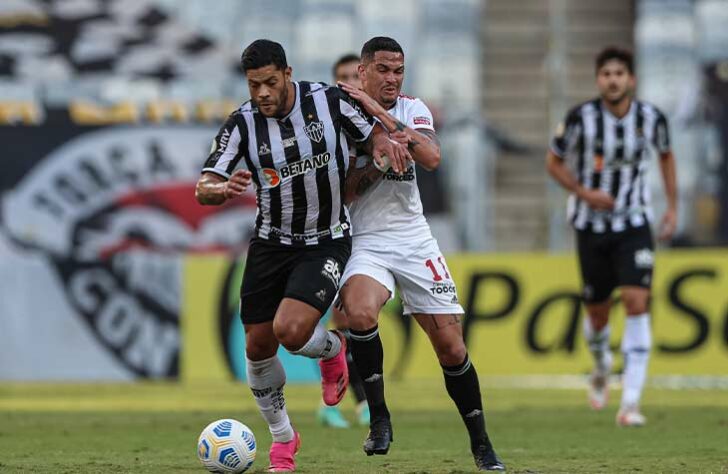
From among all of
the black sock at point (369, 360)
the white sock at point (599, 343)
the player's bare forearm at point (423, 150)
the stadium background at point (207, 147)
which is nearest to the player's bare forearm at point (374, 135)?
the player's bare forearm at point (423, 150)

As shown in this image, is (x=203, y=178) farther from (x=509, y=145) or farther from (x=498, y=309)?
(x=509, y=145)

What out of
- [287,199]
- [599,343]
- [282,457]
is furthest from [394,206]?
[599,343]

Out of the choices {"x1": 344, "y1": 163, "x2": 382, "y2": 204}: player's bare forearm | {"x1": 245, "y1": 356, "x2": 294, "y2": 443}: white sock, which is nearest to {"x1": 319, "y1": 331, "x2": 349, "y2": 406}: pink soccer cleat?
{"x1": 245, "y1": 356, "x2": 294, "y2": 443}: white sock

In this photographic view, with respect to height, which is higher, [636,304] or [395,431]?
[636,304]

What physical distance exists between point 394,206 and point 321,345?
2.49ft

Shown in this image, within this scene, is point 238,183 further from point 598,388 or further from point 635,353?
point 598,388

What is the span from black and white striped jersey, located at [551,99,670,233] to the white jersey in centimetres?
344

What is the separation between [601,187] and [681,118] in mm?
6984

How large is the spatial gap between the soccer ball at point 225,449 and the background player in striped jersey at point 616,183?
12.9ft

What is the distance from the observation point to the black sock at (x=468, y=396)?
6363 mm

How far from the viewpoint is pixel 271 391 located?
6711mm

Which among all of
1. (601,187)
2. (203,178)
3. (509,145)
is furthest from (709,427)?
(509,145)

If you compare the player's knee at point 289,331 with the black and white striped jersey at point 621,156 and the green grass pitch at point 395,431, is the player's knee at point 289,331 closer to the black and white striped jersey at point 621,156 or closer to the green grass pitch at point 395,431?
the green grass pitch at point 395,431

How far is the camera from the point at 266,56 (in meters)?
6.18
